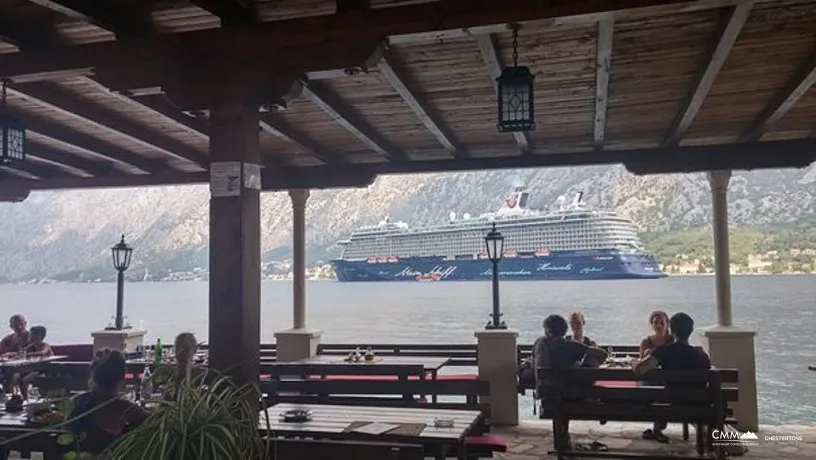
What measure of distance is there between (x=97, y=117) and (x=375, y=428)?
3.23 meters

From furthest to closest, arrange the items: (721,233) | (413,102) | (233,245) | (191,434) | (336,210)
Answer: (336,210)
(721,233)
(413,102)
(233,245)
(191,434)

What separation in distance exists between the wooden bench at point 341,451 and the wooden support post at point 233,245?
2.75 ft

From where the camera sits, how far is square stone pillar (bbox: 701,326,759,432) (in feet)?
19.3

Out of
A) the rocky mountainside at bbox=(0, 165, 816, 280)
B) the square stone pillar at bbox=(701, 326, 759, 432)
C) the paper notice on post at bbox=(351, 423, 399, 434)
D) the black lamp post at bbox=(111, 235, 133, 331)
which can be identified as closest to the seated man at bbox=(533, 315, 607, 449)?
the square stone pillar at bbox=(701, 326, 759, 432)

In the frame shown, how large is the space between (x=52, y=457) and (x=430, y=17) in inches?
97.0

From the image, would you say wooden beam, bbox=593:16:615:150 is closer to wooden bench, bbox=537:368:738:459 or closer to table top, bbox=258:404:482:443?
wooden bench, bbox=537:368:738:459

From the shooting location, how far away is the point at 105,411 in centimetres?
304

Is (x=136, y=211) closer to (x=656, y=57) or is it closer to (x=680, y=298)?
(x=680, y=298)

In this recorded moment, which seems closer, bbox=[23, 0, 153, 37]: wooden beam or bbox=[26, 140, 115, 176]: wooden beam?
bbox=[23, 0, 153, 37]: wooden beam

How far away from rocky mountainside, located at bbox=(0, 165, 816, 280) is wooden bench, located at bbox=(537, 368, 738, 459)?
46.6m

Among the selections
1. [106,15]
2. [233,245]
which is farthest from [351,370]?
[106,15]

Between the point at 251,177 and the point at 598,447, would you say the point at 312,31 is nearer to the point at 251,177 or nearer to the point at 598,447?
the point at 251,177

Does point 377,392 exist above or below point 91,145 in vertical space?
below

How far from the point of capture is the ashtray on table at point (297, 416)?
3.57 meters
